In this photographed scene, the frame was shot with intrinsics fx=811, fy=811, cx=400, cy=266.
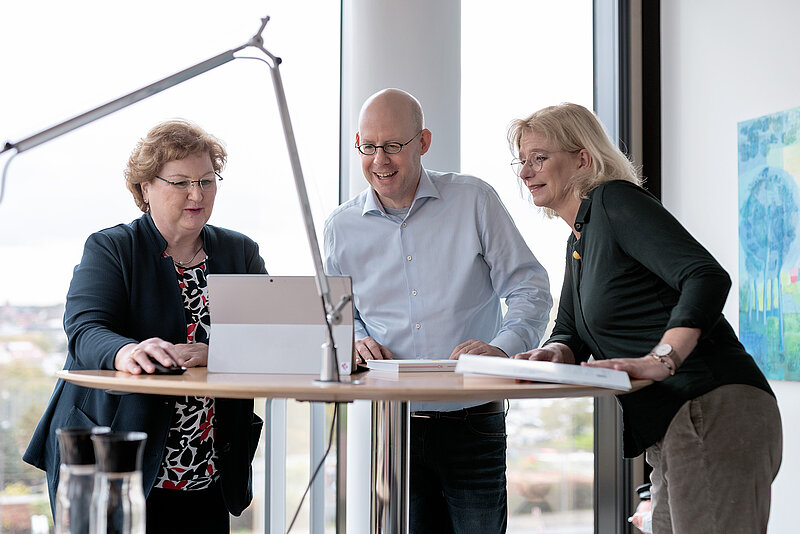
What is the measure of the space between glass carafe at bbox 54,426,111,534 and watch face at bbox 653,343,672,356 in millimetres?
1019

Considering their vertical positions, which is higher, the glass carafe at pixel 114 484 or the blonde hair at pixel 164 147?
the blonde hair at pixel 164 147

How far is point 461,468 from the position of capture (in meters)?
2.30

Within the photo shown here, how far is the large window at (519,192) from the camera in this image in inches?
137

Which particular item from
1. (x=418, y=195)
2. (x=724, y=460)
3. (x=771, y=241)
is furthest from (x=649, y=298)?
(x=771, y=241)

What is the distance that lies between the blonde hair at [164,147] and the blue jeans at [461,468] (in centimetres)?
97

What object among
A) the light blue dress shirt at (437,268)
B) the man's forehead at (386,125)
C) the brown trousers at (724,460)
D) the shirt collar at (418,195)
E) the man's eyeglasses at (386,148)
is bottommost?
the brown trousers at (724,460)

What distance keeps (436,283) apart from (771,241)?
1355 mm

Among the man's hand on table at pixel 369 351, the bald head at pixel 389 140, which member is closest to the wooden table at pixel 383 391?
the man's hand on table at pixel 369 351

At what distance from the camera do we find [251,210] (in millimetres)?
3129

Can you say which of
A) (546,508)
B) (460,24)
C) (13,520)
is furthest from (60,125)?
(546,508)

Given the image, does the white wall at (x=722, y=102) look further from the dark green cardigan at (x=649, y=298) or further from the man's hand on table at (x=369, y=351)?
the man's hand on table at (x=369, y=351)

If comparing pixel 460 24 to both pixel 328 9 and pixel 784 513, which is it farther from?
pixel 784 513

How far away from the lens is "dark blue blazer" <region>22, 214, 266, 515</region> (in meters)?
1.94

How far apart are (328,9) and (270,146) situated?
65cm
